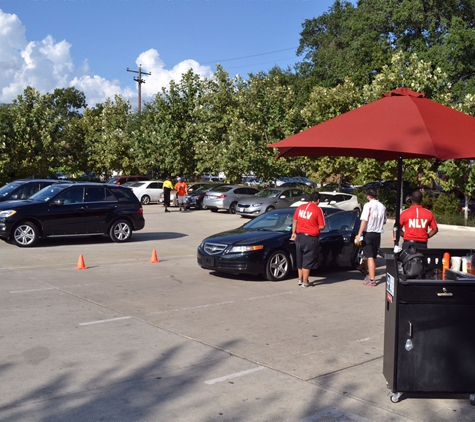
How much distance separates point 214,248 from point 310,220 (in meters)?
2.03

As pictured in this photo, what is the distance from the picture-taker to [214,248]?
11.2 m

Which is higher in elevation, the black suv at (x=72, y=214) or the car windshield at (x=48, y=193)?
the car windshield at (x=48, y=193)

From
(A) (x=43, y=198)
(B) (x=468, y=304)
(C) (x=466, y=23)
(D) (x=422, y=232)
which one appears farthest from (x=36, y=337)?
(C) (x=466, y=23)

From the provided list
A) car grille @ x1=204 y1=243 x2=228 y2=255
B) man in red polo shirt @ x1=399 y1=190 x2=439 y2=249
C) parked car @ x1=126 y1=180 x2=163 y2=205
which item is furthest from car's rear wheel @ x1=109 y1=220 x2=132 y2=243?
parked car @ x1=126 y1=180 x2=163 y2=205

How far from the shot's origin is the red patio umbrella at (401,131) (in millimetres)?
6328

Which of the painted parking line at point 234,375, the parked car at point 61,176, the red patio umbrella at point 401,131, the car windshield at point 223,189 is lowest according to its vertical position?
the painted parking line at point 234,375

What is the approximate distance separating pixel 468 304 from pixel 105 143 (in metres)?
43.1

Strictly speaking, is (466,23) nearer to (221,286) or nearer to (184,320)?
(221,286)

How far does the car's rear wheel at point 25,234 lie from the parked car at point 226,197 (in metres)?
14.7

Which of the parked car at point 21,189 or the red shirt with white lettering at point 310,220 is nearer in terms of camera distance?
the red shirt with white lettering at point 310,220

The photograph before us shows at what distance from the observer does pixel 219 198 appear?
29.4 meters

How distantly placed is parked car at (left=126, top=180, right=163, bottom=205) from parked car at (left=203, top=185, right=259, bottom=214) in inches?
234

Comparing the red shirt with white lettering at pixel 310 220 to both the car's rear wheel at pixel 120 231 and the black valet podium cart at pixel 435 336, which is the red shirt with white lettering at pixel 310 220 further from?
the car's rear wheel at pixel 120 231

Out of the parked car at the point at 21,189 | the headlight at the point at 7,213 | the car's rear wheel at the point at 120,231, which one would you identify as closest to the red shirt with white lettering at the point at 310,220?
the car's rear wheel at the point at 120,231
